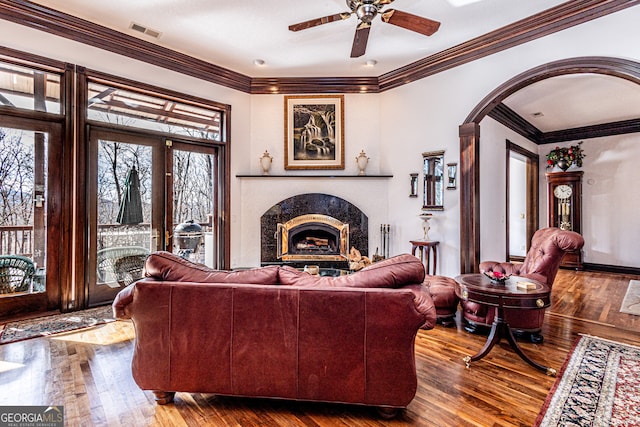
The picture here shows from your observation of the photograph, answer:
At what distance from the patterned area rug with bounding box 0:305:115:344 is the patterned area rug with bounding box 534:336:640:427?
3.97m

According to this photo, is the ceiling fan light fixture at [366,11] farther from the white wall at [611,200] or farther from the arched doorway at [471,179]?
the white wall at [611,200]

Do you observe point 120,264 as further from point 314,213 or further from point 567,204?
point 567,204

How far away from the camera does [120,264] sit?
13.8 feet

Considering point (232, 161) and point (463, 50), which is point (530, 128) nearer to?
point (463, 50)

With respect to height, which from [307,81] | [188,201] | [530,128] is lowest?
[188,201]

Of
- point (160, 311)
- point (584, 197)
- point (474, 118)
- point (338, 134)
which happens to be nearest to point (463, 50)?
point (474, 118)

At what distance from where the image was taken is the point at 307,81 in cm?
538

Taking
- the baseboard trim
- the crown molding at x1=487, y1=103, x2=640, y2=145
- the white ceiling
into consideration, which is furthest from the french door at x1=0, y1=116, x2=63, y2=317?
the baseboard trim

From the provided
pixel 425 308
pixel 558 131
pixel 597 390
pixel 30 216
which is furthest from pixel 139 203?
pixel 558 131

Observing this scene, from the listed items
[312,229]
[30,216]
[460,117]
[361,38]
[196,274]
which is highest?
[361,38]

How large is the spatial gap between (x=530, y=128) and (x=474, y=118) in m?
3.49

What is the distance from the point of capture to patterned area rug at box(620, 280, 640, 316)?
4000mm

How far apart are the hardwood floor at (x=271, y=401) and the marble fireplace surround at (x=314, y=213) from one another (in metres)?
2.25

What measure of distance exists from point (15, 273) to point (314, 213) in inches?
146
